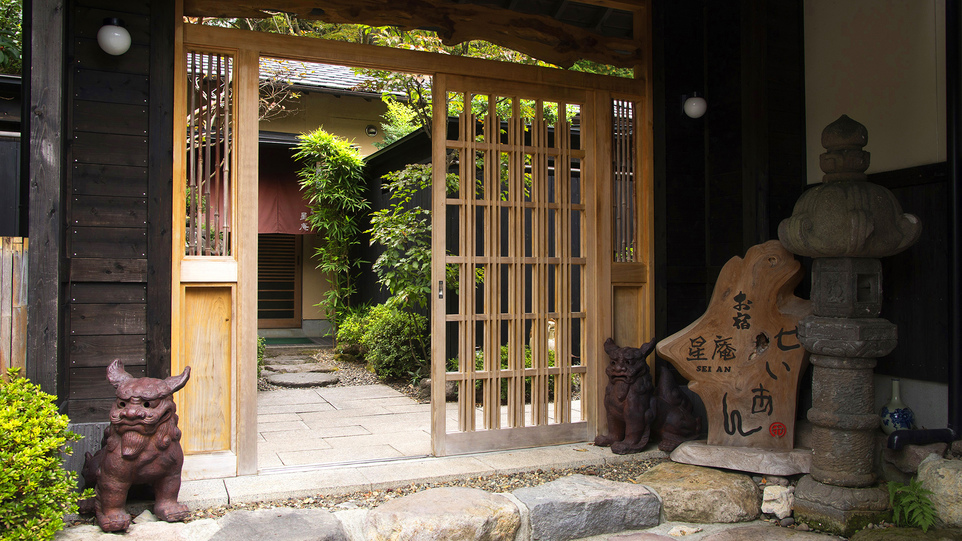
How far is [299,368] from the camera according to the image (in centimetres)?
897

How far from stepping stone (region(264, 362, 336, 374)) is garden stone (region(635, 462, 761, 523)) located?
5635mm

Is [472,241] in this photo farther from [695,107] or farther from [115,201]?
[115,201]

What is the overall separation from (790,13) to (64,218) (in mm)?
4894

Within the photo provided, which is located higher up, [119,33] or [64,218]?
[119,33]

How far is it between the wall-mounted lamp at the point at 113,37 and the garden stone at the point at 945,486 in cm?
500

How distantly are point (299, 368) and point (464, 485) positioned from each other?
5.30 m

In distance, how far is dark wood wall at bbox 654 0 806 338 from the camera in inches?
188

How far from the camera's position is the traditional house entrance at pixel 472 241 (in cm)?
409

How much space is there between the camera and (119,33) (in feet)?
12.3

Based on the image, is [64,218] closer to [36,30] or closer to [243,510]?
[36,30]

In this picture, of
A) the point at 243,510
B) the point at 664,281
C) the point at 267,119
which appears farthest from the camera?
the point at 267,119

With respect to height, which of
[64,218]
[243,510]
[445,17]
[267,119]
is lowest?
[243,510]

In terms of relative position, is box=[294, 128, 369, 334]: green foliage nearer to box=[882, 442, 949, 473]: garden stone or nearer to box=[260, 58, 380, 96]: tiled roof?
box=[260, 58, 380, 96]: tiled roof

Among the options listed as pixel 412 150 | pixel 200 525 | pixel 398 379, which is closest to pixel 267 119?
pixel 412 150
